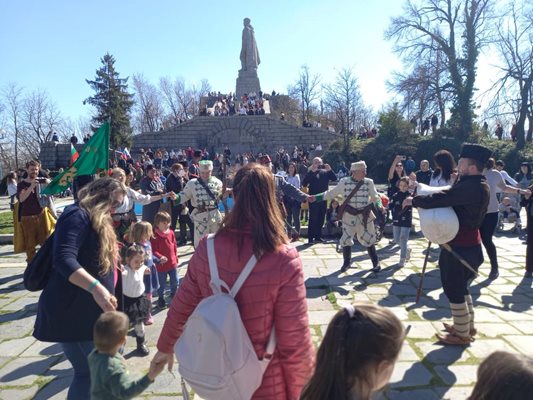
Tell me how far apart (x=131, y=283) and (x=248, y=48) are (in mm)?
41708

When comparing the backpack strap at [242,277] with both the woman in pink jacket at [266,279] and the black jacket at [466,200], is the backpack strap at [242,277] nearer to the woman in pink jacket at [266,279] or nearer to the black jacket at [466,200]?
the woman in pink jacket at [266,279]

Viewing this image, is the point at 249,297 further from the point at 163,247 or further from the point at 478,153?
the point at 163,247

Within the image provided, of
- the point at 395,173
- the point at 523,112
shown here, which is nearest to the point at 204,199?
the point at 395,173

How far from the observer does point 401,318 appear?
474 centimetres

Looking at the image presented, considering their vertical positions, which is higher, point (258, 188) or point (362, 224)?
point (258, 188)

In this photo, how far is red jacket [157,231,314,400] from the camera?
1.87m

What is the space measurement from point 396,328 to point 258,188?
0.89 metres

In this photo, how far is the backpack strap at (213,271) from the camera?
6.18ft

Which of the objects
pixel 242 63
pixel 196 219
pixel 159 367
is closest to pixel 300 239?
pixel 196 219

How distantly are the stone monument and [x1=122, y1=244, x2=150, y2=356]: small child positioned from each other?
40511 mm

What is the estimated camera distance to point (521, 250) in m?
8.03

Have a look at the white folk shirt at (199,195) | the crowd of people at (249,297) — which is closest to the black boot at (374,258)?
the crowd of people at (249,297)

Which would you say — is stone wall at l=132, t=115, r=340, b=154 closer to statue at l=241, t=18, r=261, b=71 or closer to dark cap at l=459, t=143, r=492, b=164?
statue at l=241, t=18, r=261, b=71

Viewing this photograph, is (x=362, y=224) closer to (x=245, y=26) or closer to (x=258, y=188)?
(x=258, y=188)
